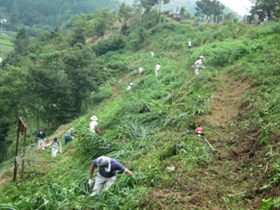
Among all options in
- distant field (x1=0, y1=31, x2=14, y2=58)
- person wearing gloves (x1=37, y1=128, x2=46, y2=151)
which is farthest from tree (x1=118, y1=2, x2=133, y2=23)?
distant field (x1=0, y1=31, x2=14, y2=58)

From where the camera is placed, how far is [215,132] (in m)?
7.43

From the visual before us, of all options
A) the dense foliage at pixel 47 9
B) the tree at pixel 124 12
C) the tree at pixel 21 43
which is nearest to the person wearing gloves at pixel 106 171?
the tree at pixel 124 12

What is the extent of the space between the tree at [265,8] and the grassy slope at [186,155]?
10311mm

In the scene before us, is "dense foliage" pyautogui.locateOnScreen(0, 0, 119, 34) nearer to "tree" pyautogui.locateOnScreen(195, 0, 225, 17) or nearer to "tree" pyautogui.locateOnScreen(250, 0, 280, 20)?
"tree" pyautogui.locateOnScreen(195, 0, 225, 17)

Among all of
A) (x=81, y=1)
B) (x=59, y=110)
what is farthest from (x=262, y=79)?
(x=81, y=1)

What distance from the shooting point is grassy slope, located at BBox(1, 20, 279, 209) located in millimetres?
4891

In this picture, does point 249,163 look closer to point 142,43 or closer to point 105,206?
point 105,206

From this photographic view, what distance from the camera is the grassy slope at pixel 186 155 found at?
16.0 ft

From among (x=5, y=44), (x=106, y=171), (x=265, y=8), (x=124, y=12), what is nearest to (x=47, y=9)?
(x=5, y=44)

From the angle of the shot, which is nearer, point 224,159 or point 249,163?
point 249,163

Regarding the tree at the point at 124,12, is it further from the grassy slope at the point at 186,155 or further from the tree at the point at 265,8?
the grassy slope at the point at 186,155

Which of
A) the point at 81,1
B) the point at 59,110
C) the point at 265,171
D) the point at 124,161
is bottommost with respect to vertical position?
the point at 59,110

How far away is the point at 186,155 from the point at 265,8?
65.9 ft

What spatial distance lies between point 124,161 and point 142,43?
28.2 meters
